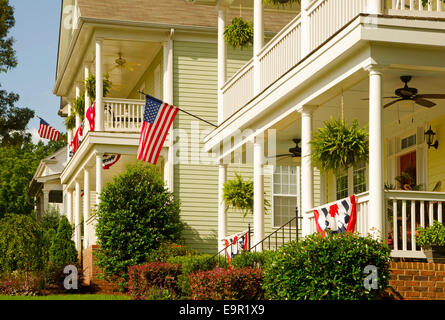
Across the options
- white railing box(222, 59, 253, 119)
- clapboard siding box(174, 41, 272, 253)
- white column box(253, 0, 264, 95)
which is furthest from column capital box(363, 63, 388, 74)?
clapboard siding box(174, 41, 272, 253)

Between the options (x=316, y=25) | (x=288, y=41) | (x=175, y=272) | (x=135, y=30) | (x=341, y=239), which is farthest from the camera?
(x=135, y=30)

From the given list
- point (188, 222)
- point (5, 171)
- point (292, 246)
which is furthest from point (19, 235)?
point (5, 171)

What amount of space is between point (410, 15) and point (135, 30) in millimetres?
13931

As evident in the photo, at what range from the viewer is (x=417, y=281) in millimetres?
12383

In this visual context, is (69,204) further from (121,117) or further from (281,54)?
(281,54)

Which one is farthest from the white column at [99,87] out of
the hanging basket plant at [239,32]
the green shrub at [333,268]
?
the green shrub at [333,268]

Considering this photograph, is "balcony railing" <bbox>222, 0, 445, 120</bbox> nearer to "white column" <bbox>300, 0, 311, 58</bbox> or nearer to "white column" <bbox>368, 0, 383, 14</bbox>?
"white column" <bbox>300, 0, 311, 58</bbox>

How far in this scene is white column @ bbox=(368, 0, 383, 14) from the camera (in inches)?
494

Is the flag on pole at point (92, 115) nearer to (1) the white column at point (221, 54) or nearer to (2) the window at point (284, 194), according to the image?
(2) the window at point (284, 194)

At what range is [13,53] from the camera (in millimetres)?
33375

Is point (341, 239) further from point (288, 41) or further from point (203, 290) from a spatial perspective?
point (288, 41)

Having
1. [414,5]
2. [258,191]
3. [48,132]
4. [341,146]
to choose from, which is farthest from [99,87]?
[341,146]

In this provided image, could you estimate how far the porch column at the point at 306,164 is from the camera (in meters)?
14.8

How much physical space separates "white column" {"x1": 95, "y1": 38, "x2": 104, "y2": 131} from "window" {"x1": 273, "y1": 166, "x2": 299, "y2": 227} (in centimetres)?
576
